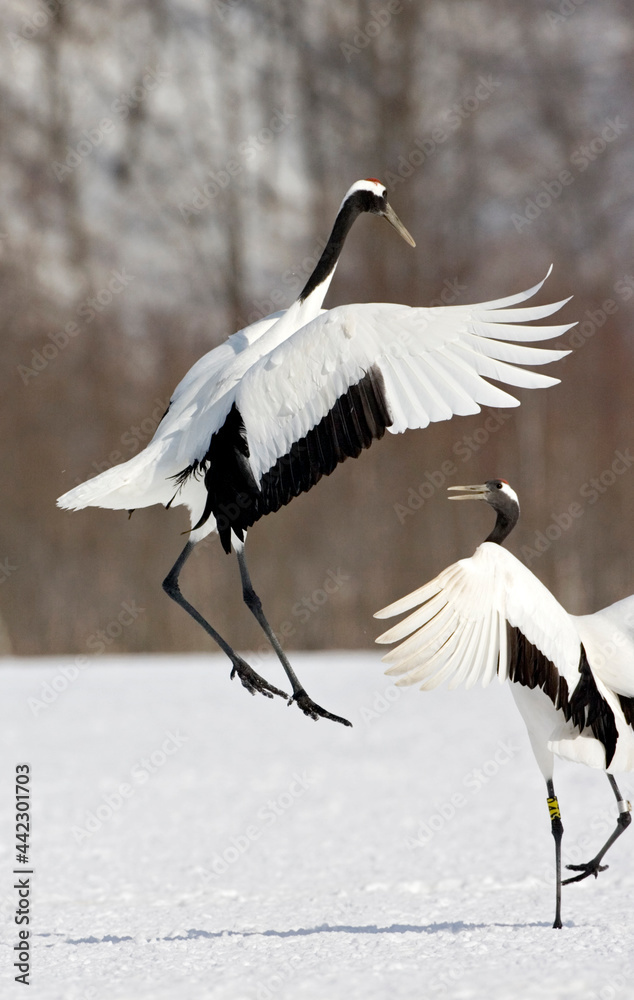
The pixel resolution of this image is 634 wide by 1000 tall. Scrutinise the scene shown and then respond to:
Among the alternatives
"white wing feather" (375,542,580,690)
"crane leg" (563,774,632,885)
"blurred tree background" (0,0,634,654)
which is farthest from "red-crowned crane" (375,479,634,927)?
"blurred tree background" (0,0,634,654)

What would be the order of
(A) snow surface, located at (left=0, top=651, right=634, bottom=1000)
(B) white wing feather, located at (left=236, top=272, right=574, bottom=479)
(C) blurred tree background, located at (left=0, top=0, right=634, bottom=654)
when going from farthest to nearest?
(C) blurred tree background, located at (left=0, top=0, right=634, bottom=654) < (A) snow surface, located at (left=0, top=651, right=634, bottom=1000) < (B) white wing feather, located at (left=236, top=272, right=574, bottom=479)

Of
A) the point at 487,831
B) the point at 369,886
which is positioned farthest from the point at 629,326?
the point at 369,886

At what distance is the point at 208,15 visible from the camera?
24.4m

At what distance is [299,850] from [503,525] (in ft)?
10.1

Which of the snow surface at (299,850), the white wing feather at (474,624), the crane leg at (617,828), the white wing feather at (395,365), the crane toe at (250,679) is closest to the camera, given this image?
the white wing feather at (395,365)

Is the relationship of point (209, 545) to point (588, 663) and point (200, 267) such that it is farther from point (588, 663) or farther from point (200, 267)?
point (588, 663)

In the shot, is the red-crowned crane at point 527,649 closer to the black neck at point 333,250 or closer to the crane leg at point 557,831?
the crane leg at point 557,831

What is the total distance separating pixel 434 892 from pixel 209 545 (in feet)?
33.4

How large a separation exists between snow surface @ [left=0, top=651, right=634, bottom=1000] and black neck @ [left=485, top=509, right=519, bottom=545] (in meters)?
1.48

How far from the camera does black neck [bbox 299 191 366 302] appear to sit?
473 cm

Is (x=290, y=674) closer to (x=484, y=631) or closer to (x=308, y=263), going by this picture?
(x=484, y=631)

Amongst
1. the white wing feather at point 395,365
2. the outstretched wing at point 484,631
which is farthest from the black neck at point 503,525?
the white wing feather at point 395,365

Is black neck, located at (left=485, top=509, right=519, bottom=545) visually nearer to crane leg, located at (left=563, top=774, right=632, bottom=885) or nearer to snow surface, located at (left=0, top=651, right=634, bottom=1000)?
crane leg, located at (left=563, top=774, right=632, bottom=885)

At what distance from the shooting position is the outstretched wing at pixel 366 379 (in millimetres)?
3869
